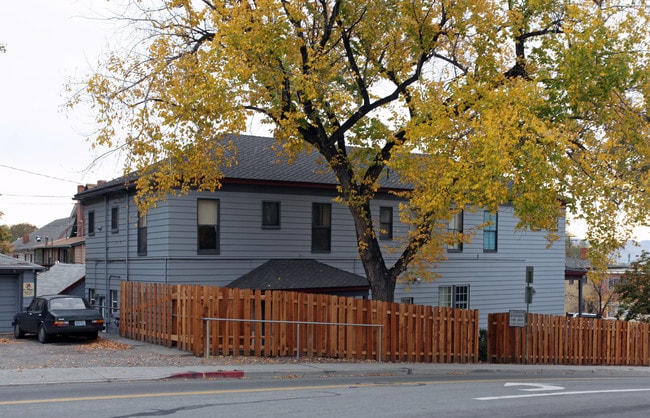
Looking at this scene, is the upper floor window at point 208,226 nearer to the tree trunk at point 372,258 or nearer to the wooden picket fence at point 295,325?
the wooden picket fence at point 295,325

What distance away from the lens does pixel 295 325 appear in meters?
19.2

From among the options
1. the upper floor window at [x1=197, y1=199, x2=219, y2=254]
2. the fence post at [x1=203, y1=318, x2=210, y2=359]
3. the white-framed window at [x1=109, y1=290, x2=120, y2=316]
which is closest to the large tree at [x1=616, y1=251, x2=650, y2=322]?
the upper floor window at [x1=197, y1=199, x2=219, y2=254]

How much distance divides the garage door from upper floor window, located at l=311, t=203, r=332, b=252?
1173 cm

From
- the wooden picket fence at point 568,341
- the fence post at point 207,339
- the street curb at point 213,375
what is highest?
the fence post at point 207,339

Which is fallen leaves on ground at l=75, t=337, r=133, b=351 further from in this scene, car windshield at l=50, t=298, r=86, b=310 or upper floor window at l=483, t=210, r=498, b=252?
upper floor window at l=483, t=210, r=498, b=252

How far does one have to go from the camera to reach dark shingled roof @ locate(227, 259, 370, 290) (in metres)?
24.3

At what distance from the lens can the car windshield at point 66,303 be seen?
2239 cm

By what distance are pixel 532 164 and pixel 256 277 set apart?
12474 mm

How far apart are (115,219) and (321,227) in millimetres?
8506

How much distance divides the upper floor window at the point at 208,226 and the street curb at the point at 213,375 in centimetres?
987

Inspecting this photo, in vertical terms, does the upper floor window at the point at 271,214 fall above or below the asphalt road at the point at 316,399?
above

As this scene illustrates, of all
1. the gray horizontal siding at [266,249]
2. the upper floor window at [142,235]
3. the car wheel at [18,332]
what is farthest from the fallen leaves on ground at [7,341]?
the upper floor window at [142,235]

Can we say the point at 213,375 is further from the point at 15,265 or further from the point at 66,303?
the point at 15,265

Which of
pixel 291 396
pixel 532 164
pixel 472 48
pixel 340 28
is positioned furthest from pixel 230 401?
pixel 472 48
